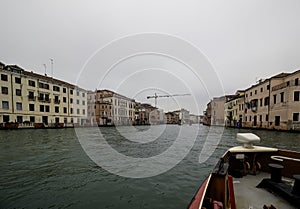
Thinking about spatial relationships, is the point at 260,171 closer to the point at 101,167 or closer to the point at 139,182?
the point at 139,182

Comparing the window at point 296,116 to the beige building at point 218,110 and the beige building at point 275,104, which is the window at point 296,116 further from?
the beige building at point 218,110

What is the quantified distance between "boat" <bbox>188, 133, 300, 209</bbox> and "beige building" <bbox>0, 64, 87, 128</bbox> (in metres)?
30.1

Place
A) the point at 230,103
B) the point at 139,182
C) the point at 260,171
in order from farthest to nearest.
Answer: the point at 230,103 → the point at 139,182 → the point at 260,171

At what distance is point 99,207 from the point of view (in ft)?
11.8

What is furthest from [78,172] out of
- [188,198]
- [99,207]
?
[188,198]

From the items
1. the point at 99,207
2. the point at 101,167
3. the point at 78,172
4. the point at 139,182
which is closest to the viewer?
the point at 99,207

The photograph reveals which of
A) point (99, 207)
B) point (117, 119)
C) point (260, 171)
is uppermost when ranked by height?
point (260, 171)

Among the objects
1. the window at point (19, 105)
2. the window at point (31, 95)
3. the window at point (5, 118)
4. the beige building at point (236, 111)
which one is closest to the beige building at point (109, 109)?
the window at point (31, 95)

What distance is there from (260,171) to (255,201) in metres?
1.56

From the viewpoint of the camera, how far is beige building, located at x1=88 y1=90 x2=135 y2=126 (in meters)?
43.3

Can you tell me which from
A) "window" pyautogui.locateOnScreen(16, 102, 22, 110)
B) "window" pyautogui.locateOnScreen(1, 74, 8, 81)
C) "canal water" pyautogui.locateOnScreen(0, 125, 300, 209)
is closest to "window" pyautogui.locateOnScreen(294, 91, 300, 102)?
"canal water" pyautogui.locateOnScreen(0, 125, 300, 209)

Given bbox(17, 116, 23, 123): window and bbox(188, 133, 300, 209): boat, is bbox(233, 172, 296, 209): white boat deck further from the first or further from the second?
bbox(17, 116, 23, 123): window

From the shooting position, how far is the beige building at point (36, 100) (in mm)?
24641

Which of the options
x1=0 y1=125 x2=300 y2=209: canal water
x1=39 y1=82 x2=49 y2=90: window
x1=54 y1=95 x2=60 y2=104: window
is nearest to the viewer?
x1=0 y1=125 x2=300 y2=209: canal water
